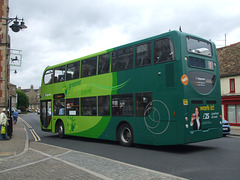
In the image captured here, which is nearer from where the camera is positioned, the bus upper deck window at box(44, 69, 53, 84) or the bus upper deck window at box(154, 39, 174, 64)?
the bus upper deck window at box(154, 39, 174, 64)

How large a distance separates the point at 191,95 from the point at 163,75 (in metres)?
1.27

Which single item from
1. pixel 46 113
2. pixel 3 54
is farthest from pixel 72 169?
pixel 3 54

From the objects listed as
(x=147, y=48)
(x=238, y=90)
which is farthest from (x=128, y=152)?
(x=238, y=90)

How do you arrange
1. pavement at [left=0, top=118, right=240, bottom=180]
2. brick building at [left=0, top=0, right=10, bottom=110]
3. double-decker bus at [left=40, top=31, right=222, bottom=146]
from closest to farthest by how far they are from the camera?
pavement at [left=0, top=118, right=240, bottom=180]
double-decker bus at [left=40, top=31, right=222, bottom=146]
brick building at [left=0, top=0, right=10, bottom=110]

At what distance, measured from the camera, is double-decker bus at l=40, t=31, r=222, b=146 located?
31.1ft

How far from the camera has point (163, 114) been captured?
9.84 meters

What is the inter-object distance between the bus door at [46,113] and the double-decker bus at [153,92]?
142 inches

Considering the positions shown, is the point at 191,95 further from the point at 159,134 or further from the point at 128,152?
the point at 128,152

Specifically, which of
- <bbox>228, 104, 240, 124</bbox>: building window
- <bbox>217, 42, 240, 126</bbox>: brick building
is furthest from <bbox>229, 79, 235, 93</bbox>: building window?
<bbox>228, 104, 240, 124</bbox>: building window

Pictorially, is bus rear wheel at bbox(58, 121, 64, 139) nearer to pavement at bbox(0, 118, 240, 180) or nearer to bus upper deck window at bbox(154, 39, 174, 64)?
pavement at bbox(0, 118, 240, 180)

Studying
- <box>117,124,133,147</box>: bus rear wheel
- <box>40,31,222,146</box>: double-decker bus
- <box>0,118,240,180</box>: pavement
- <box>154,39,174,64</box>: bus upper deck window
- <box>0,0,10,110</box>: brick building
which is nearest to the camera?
<box>0,118,240,180</box>: pavement

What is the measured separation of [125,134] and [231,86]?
Result: 59.7 feet

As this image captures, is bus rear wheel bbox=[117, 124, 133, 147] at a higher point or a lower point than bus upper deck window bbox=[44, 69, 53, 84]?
lower

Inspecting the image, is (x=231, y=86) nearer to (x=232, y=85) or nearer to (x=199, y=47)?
(x=232, y=85)
